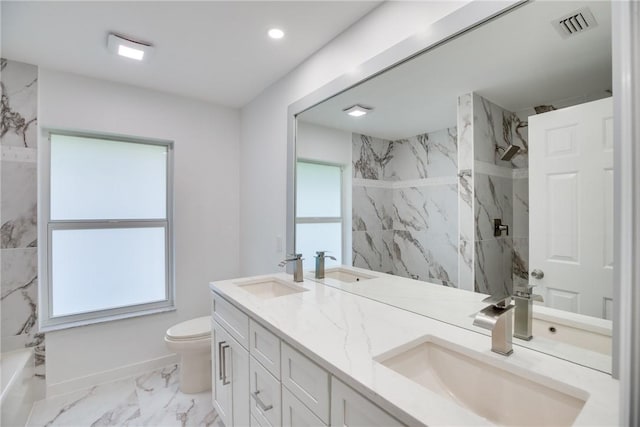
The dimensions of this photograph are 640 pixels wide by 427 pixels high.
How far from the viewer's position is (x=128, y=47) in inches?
74.4

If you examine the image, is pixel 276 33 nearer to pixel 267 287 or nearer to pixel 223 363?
pixel 267 287

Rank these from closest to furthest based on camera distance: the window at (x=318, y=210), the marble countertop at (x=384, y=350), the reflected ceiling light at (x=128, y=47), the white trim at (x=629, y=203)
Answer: the white trim at (x=629, y=203) < the marble countertop at (x=384, y=350) < the reflected ceiling light at (x=128, y=47) < the window at (x=318, y=210)

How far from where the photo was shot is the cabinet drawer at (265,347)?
1196 millimetres

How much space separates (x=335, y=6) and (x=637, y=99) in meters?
1.49

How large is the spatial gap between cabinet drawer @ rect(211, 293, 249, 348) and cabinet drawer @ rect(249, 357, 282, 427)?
0.14 metres

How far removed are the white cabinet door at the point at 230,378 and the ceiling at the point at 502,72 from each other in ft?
4.57

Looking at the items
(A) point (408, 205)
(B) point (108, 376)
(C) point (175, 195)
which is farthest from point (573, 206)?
(B) point (108, 376)

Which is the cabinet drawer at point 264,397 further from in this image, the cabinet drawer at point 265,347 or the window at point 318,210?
the window at point 318,210

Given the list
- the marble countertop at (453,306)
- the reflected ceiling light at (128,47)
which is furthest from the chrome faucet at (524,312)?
the reflected ceiling light at (128,47)

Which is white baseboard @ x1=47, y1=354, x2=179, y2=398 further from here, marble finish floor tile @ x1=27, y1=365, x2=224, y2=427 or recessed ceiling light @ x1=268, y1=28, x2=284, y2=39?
recessed ceiling light @ x1=268, y1=28, x2=284, y2=39

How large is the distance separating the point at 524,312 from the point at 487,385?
264 mm

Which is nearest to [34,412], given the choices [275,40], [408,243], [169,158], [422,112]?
[169,158]

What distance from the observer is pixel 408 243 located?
4.78 ft

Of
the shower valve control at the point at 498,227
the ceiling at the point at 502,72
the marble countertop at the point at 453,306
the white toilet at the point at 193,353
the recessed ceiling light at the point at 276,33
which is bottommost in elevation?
the white toilet at the point at 193,353
